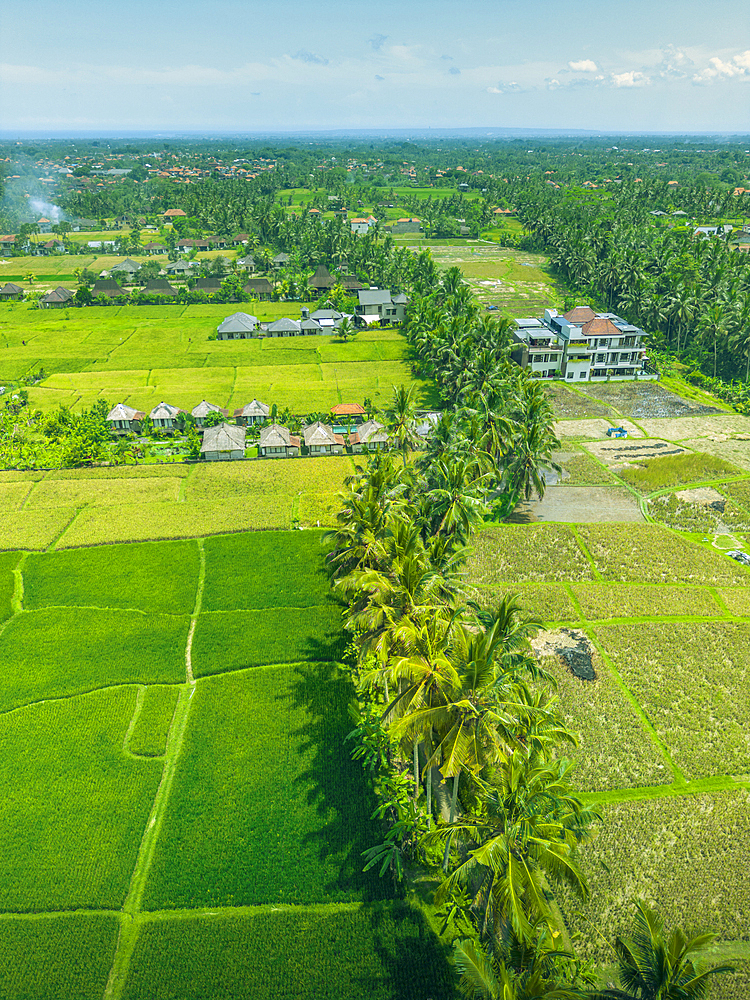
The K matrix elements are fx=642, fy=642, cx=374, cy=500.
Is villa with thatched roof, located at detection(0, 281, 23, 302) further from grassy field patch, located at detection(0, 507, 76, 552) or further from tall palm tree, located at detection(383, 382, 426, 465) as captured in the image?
tall palm tree, located at detection(383, 382, 426, 465)

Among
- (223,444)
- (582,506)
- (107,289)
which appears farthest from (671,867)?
(107,289)

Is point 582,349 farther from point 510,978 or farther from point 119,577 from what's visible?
point 510,978

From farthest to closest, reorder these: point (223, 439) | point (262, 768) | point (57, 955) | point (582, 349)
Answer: point (582, 349)
point (223, 439)
point (262, 768)
point (57, 955)

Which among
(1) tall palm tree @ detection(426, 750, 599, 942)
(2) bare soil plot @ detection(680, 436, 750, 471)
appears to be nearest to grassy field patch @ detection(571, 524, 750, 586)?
(2) bare soil plot @ detection(680, 436, 750, 471)

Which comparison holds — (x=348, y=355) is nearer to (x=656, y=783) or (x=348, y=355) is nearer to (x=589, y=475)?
(x=589, y=475)

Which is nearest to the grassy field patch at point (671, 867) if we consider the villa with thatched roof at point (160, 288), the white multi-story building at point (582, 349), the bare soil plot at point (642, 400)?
the bare soil plot at point (642, 400)
